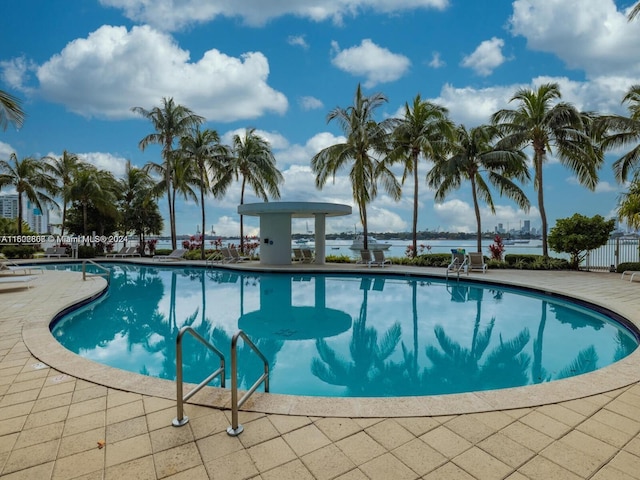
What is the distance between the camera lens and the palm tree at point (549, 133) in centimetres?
1420

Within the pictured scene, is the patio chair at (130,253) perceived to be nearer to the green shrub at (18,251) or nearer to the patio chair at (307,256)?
the green shrub at (18,251)

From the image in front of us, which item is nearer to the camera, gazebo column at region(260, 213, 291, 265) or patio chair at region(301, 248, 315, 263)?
gazebo column at region(260, 213, 291, 265)

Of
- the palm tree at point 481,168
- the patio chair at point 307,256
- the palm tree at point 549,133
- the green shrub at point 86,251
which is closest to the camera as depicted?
the palm tree at point 549,133

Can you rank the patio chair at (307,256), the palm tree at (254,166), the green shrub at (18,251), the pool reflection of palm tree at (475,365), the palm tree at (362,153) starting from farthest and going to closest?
the green shrub at (18,251)
the palm tree at (254,166)
the patio chair at (307,256)
the palm tree at (362,153)
the pool reflection of palm tree at (475,365)

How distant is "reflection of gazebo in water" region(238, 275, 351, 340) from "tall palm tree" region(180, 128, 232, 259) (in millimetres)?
12086

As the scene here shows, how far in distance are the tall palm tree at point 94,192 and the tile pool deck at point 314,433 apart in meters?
22.0

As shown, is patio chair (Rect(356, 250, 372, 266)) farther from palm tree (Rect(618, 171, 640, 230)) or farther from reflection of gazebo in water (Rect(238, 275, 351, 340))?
palm tree (Rect(618, 171, 640, 230))

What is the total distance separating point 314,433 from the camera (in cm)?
271

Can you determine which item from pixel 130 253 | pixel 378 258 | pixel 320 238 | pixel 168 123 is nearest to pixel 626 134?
pixel 378 258

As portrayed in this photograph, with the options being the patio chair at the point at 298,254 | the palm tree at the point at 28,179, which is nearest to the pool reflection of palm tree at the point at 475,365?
the patio chair at the point at 298,254

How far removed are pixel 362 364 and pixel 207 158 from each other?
1776cm

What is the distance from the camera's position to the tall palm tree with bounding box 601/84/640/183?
43.2 feet

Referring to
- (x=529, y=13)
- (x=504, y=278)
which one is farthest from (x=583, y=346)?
(x=529, y=13)

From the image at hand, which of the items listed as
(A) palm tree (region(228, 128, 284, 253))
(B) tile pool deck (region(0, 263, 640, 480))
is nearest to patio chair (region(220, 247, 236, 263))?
(A) palm tree (region(228, 128, 284, 253))
